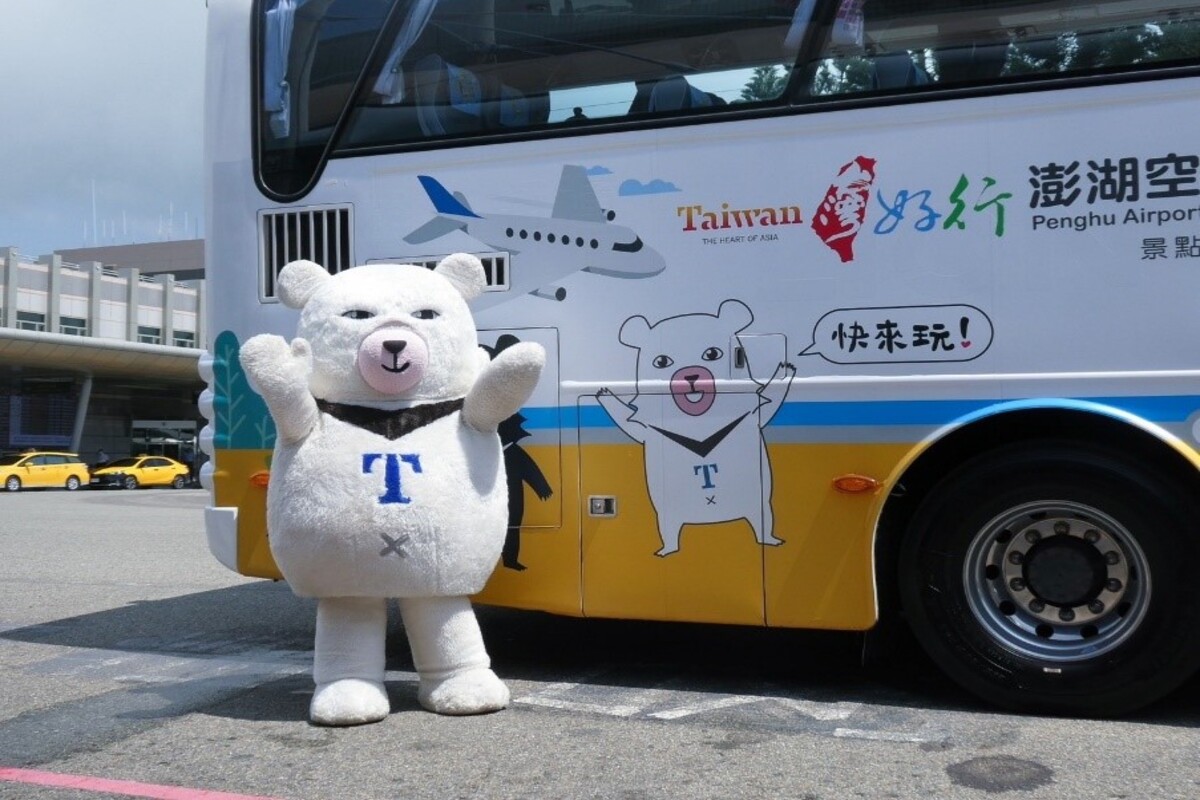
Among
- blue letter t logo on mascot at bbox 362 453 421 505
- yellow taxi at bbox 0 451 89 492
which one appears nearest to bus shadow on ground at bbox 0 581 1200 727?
blue letter t logo on mascot at bbox 362 453 421 505

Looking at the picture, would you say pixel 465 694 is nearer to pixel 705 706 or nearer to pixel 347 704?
pixel 347 704

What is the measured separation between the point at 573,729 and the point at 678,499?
1195mm

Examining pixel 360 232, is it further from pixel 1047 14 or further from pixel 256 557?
pixel 1047 14

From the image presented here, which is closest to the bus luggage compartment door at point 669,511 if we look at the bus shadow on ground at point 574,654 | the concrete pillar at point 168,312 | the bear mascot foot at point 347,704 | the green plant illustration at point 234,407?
the bus shadow on ground at point 574,654

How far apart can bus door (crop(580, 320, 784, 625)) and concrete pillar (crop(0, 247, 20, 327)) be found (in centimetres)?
4472

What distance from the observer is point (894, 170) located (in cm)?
529

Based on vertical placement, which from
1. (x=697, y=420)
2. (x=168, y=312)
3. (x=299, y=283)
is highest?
(x=168, y=312)

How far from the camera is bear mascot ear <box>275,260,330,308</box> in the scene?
5453 millimetres

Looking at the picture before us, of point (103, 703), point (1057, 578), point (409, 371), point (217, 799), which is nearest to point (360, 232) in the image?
point (409, 371)

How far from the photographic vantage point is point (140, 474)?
39.6m

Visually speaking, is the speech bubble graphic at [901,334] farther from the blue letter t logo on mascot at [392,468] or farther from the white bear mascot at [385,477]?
the blue letter t logo on mascot at [392,468]

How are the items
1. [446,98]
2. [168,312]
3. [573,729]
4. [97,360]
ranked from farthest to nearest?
[168,312] < [97,360] < [446,98] < [573,729]

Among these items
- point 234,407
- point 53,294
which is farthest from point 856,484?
point 53,294

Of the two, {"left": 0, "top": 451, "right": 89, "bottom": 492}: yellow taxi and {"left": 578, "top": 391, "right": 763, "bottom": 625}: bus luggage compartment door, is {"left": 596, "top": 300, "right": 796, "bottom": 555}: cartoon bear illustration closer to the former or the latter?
{"left": 578, "top": 391, "right": 763, "bottom": 625}: bus luggage compartment door
